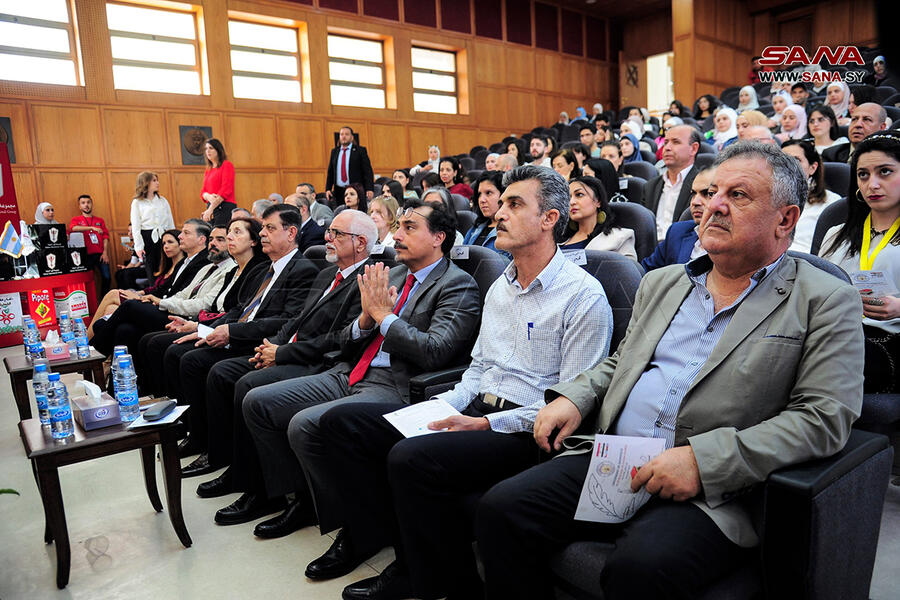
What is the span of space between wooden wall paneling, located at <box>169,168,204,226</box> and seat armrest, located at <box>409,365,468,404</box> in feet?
25.5

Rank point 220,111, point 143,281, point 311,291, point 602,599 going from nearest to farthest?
point 602,599 → point 311,291 → point 143,281 → point 220,111

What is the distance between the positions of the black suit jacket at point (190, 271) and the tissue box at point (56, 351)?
0.89 m

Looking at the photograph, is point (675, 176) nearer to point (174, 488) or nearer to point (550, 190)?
point (550, 190)

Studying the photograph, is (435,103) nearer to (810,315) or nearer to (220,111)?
(220,111)

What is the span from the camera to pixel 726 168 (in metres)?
1.28

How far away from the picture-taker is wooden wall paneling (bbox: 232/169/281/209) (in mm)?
9130

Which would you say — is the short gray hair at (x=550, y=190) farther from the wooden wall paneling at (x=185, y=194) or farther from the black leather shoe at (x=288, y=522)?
the wooden wall paneling at (x=185, y=194)

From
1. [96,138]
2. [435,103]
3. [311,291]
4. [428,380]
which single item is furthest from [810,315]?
[435,103]

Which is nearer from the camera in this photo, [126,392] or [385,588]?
[385,588]

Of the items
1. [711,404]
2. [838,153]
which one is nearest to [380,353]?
[711,404]

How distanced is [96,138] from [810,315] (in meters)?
8.89

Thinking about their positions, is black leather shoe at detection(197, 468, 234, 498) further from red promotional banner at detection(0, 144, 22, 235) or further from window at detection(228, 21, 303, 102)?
window at detection(228, 21, 303, 102)

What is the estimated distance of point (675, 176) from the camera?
3582 mm

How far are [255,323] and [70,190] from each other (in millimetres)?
6669
